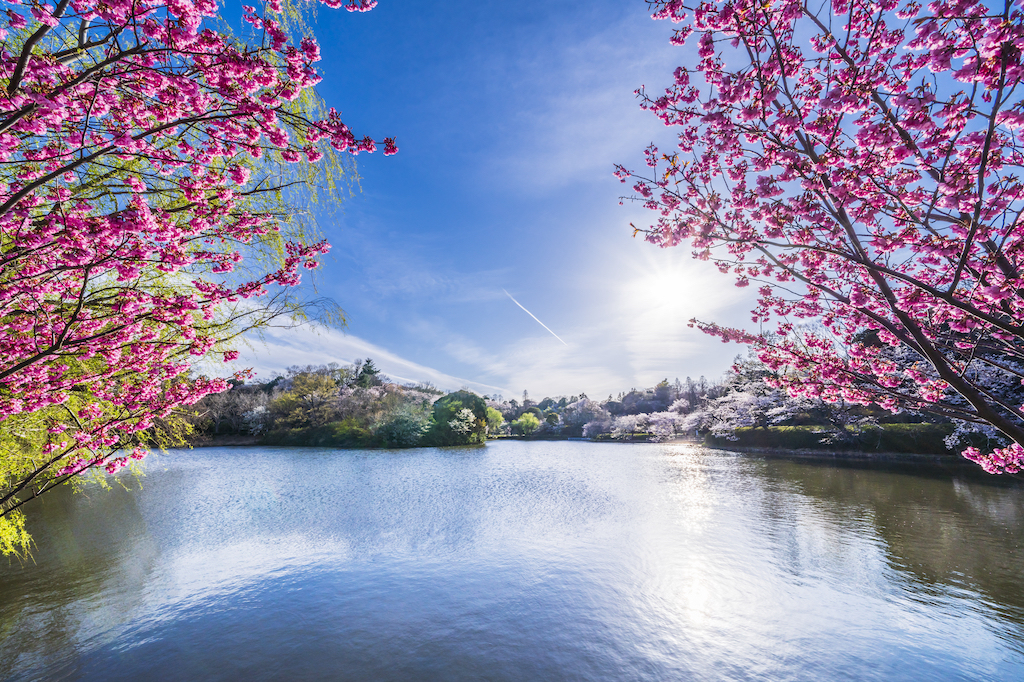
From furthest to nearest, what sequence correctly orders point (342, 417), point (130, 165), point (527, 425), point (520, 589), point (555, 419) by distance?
1. point (555, 419)
2. point (527, 425)
3. point (342, 417)
4. point (520, 589)
5. point (130, 165)

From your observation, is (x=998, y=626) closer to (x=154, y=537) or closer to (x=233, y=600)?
(x=233, y=600)

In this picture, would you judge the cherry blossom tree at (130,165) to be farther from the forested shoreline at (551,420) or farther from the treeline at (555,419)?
the treeline at (555,419)

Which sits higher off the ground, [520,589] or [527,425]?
[527,425]

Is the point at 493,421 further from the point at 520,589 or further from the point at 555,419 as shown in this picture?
the point at 520,589

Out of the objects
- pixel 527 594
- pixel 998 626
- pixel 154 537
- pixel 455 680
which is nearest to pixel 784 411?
pixel 998 626

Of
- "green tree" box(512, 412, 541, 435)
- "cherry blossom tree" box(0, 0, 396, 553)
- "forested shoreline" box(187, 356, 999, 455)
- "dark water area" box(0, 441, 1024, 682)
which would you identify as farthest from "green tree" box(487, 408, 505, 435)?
"cherry blossom tree" box(0, 0, 396, 553)

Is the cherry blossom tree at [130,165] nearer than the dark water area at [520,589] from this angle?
Yes

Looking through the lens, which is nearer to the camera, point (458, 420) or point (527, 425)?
point (458, 420)

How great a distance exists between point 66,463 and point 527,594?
6967mm

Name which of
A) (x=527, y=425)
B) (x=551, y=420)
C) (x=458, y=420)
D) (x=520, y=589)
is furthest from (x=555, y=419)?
(x=520, y=589)

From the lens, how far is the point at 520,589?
614 cm

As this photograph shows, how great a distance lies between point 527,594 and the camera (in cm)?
599

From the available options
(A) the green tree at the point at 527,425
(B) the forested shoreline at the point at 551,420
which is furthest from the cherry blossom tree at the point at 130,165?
(A) the green tree at the point at 527,425

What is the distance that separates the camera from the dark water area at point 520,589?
447 cm
